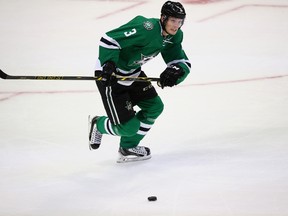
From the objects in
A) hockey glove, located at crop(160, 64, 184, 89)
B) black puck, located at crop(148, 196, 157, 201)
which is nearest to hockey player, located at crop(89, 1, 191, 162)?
hockey glove, located at crop(160, 64, 184, 89)

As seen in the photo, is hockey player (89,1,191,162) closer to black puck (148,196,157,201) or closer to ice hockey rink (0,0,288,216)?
ice hockey rink (0,0,288,216)

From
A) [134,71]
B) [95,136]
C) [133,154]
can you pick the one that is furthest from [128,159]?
[134,71]

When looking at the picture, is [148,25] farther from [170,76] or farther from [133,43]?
[170,76]

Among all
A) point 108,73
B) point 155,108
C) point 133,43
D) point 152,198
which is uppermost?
point 133,43

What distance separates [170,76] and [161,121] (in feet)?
3.33

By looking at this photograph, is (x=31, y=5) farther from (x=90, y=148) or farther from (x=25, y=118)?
(x=90, y=148)

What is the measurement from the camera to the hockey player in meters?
→ 3.91

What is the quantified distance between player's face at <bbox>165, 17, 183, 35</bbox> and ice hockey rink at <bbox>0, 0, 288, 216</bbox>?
31.5 inches

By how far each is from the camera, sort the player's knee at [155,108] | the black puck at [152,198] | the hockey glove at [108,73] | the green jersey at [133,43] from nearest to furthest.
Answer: the black puck at [152,198], the hockey glove at [108,73], the green jersey at [133,43], the player's knee at [155,108]

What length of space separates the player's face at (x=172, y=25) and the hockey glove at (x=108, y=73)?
38 centimetres

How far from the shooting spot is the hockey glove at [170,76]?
404 cm

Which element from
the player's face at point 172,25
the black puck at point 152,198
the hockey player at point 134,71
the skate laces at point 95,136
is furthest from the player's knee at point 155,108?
the black puck at point 152,198

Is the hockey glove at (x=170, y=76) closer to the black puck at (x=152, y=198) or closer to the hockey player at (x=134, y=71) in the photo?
the hockey player at (x=134, y=71)

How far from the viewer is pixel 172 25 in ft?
12.9
